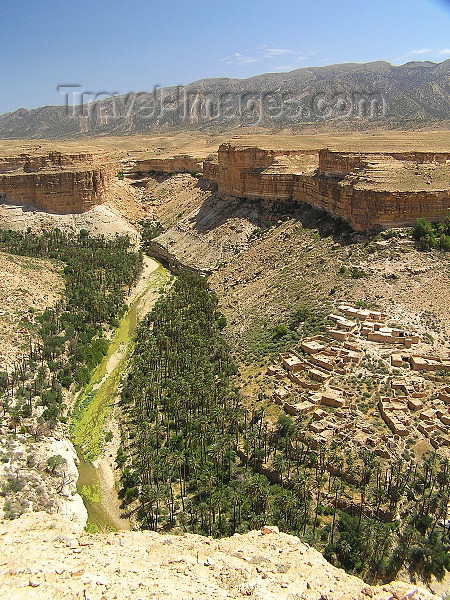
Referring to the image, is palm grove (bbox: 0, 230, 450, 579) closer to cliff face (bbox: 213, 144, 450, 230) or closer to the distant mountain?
cliff face (bbox: 213, 144, 450, 230)

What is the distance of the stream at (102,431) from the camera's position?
26.0 meters

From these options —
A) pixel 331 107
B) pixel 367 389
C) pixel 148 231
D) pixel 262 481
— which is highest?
pixel 331 107

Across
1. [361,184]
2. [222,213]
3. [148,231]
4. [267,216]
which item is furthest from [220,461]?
[148,231]

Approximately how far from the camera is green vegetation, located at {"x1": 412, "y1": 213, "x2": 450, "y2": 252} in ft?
134

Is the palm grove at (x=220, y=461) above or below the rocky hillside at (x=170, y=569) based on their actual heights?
below

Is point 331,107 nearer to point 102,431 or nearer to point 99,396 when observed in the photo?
point 99,396

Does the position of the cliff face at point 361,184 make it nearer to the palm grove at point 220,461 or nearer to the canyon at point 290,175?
the canyon at point 290,175

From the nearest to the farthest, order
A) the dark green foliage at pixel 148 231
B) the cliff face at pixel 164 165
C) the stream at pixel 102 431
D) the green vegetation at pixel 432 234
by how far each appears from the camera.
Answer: the stream at pixel 102 431 → the green vegetation at pixel 432 234 → the dark green foliage at pixel 148 231 → the cliff face at pixel 164 165

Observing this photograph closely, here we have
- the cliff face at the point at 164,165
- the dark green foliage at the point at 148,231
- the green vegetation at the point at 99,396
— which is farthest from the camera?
the cliff face at the point at 164,165

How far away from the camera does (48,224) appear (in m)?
69.1

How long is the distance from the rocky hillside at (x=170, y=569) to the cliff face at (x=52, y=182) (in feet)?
196

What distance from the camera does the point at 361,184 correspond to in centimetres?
4503

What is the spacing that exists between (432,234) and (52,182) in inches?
1994

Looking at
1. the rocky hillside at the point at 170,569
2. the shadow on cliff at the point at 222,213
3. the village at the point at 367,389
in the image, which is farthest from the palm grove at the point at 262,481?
the shadow on cliff at the point at 222,213
